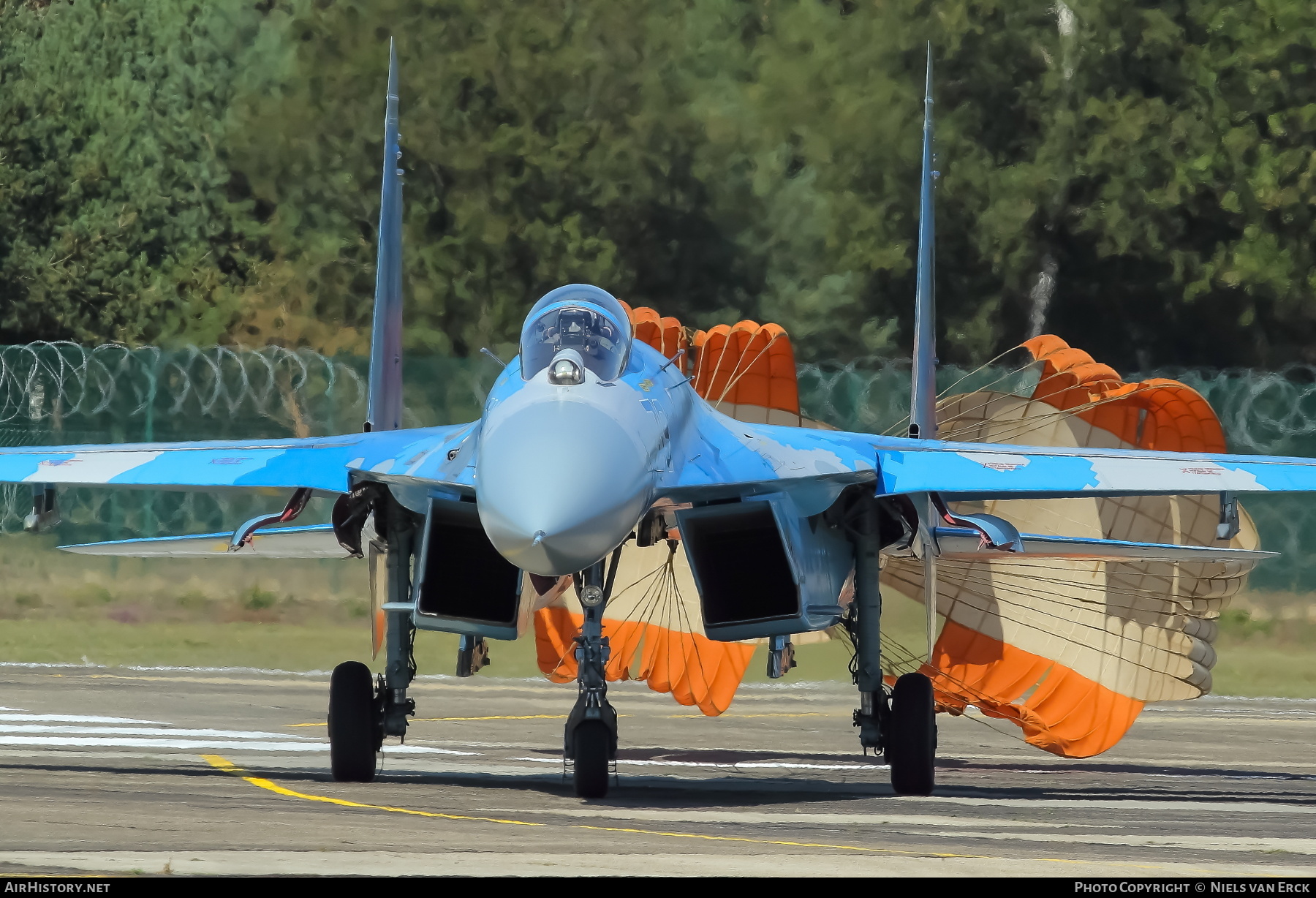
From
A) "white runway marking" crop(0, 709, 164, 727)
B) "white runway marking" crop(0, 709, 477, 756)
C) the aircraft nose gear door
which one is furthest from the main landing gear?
"white runway marking" crop(0, 709, 164, 727)

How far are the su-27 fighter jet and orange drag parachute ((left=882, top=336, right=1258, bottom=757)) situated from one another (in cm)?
321

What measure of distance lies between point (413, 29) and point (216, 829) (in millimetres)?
30854

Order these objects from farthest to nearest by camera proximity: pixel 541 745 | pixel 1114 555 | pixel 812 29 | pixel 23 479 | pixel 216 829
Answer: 1. pixel 812 29
2. pixel 541 745
3. pixel 1114 555
4. pixel 23 479
5. pixel 216 829

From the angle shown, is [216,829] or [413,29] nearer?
[216,829]

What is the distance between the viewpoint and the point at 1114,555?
13.3m

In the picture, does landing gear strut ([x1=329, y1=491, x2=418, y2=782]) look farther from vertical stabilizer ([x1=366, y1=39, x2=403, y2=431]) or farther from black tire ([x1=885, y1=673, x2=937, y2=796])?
black tire ([x1=885, y1=673, x2=937, y2=796])

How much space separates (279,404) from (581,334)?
14082 mm

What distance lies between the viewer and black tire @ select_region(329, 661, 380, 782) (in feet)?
40.5

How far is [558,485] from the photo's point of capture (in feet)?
31.4

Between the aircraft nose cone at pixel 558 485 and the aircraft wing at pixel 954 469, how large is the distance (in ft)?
3.67

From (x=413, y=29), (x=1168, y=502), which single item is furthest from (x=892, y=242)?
(x=1168, y=502)

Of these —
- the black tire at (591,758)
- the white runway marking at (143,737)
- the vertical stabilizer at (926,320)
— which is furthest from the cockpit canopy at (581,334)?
the white runway marking at (143,737)

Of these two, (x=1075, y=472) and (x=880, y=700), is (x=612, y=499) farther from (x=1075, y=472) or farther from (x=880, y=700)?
(x=880, y=700)
